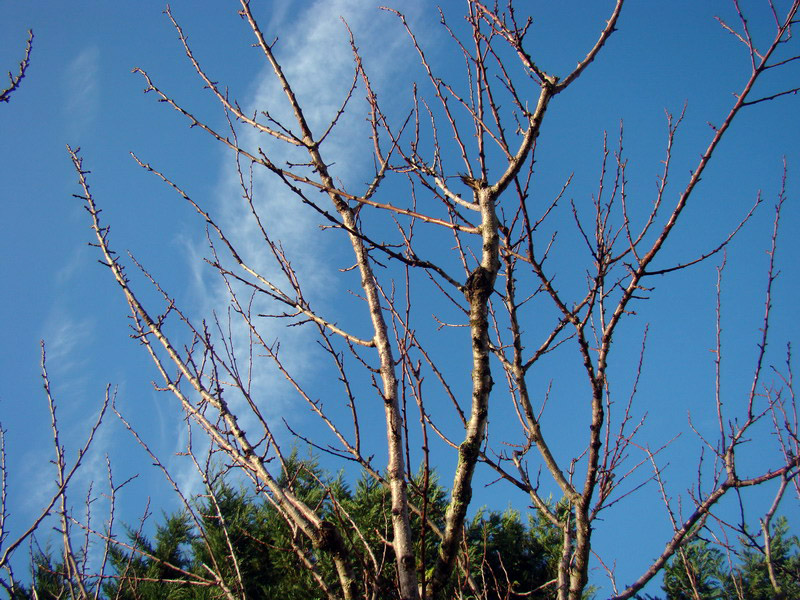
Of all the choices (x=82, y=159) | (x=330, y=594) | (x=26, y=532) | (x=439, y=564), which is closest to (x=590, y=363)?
(x=439, y=564)

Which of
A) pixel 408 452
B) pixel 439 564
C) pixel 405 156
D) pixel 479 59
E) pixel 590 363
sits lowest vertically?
pixel 439 564

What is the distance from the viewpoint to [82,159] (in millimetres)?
3357

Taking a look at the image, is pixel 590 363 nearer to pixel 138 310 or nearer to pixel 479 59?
pixel 479 59

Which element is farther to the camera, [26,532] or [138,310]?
[138,310]

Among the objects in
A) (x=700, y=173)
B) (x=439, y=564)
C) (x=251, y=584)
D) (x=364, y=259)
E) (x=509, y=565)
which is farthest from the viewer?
(x=509, y=565)

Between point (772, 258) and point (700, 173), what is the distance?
1.61 meters

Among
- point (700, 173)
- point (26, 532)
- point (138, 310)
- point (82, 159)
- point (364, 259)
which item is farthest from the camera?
point (82, 159)

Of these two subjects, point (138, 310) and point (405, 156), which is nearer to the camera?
point (405, 156)

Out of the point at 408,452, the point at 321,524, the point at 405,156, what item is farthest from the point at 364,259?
the point at 321,524

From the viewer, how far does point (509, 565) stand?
7.51m

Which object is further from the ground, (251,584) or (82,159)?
(82,159)

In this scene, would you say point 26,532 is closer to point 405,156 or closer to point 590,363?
point 405,156

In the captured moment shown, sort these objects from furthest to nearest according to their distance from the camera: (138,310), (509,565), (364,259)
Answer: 1. (509,565)
2. (138,310)
3. (364,259)

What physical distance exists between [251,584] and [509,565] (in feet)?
11.5
